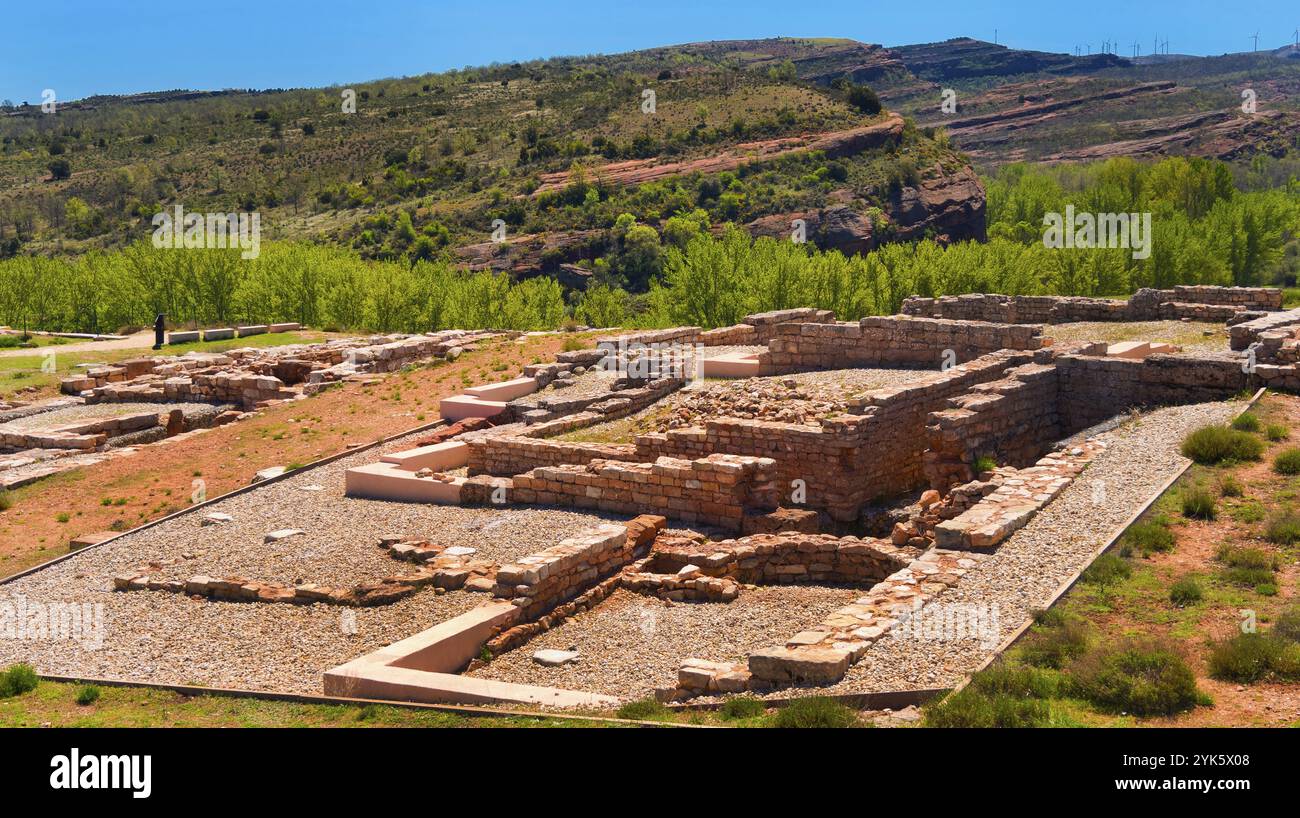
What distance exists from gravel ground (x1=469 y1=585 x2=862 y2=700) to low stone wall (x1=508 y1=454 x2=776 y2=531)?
1769 millimetres

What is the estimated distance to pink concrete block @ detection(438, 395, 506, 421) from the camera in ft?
76.4

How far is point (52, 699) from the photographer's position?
11680 millimetres

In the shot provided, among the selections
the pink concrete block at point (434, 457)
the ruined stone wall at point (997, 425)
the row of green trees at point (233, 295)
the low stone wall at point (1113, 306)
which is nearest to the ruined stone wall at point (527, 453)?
the pink concrete block at point (434, 457)

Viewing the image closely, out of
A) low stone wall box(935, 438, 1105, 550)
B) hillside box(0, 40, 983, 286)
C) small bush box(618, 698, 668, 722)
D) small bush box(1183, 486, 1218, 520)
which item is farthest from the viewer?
hillside box(0, 40, 983, 286)

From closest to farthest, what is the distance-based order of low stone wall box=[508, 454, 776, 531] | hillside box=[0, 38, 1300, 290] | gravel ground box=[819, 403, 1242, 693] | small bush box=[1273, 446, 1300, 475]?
gravel ground box=[819, 403, 1242, 693] → small bush box=[1273, 446, 1300, 475] → low stone wall box=[508, 454, 776, 531] → hillside box=[0, 38, 1300, 290]

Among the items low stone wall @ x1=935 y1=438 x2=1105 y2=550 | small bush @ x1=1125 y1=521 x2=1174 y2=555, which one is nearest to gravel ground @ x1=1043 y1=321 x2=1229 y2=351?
low stone wall @ x1=935 y1=438 x2=1105 y2=550

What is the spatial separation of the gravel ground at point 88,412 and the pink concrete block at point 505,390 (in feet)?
23.4

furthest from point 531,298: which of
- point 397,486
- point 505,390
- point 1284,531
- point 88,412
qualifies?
point 1284,531

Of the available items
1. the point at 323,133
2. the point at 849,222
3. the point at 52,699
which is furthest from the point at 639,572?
the point at 323,133

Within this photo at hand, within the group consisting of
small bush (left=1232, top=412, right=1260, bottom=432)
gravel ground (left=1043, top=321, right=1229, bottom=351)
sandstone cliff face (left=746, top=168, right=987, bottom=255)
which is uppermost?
sandstone cliff face (left=746, top=168, right=987, bottom=255)

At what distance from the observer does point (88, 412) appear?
27.3 m

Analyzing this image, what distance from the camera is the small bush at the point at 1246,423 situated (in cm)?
1564

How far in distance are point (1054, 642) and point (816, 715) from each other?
226 cm

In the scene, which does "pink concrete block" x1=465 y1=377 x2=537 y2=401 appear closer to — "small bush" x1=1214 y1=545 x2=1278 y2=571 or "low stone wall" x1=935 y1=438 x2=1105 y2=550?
"low stone wall" x1=935 y1=438 x2=1105 y2=550
